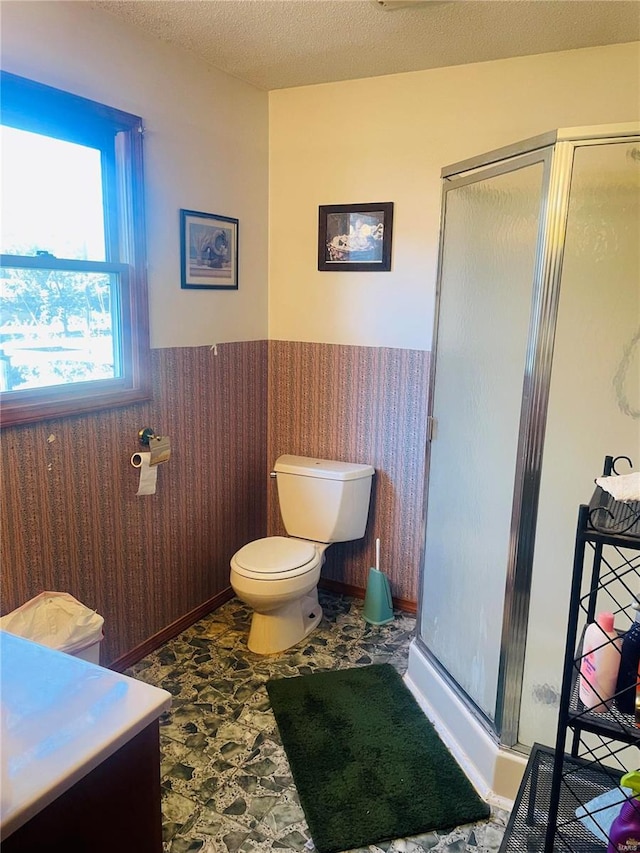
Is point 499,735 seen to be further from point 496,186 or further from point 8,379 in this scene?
point 8,379

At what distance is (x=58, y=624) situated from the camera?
6.30 ft

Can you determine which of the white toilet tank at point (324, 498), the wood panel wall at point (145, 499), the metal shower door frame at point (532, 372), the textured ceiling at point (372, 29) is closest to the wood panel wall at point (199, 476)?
the wood panel wall at point (145, 499)

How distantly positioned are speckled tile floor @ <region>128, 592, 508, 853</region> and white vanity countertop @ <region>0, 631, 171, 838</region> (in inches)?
39.5

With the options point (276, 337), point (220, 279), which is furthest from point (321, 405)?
point (220, 279)

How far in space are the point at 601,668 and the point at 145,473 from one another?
174 cm

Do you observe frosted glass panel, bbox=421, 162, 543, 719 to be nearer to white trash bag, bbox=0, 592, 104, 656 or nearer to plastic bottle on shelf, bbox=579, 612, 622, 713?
plastic bottle on shelf, bbox=579, 612, 622, 713

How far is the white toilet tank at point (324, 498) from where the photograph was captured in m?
2.83

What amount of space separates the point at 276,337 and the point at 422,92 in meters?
1.30

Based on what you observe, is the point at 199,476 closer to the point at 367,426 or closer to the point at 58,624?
the point at 367,426

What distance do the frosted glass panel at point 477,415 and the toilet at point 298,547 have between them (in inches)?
20.6

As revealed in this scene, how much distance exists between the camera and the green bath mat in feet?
5.84

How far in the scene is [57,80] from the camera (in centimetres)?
190

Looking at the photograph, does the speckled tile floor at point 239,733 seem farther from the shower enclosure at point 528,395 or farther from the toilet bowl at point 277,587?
the shower enclosure at point 528,395

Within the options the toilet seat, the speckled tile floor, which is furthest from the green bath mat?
the toilet seat
